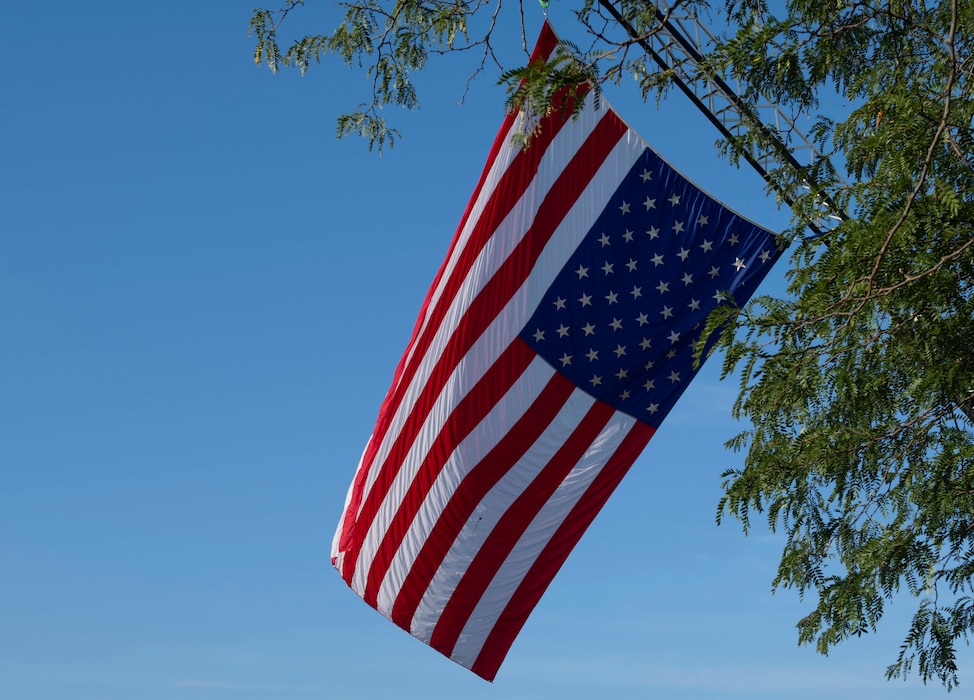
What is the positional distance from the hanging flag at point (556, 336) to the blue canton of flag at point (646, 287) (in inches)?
0.5

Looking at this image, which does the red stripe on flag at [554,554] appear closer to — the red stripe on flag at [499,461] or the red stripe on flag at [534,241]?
the red stripe on flag at [499,461]

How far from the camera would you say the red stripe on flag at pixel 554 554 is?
9516 mm

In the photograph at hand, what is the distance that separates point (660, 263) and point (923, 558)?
134 inches

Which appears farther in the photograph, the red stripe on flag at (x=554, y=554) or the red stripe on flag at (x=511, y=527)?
the red stripe on flag at (x=554, y=554)

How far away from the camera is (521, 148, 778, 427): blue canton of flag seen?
916 cm

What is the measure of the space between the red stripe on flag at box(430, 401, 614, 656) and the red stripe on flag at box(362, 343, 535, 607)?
2.24 feet

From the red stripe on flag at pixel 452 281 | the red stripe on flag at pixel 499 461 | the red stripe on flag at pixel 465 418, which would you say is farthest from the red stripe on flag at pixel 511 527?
the red stripe on flag at pixel 452 281

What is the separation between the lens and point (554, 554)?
973 centimetres

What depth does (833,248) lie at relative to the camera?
240 inches

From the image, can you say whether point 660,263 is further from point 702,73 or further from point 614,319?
point 702,73

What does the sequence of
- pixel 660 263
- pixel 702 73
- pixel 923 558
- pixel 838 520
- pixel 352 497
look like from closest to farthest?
1. pixel 702 73
2. pixel 923 558
3. pixel 838 520
4. pixel 660 263
5. pixel 352 497

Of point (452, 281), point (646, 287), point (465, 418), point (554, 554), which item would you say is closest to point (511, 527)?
point (554, 554)

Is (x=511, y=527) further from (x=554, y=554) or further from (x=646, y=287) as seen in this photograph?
(x=646, y=287)

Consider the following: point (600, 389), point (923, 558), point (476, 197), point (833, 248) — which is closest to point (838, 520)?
point (923, 558)
